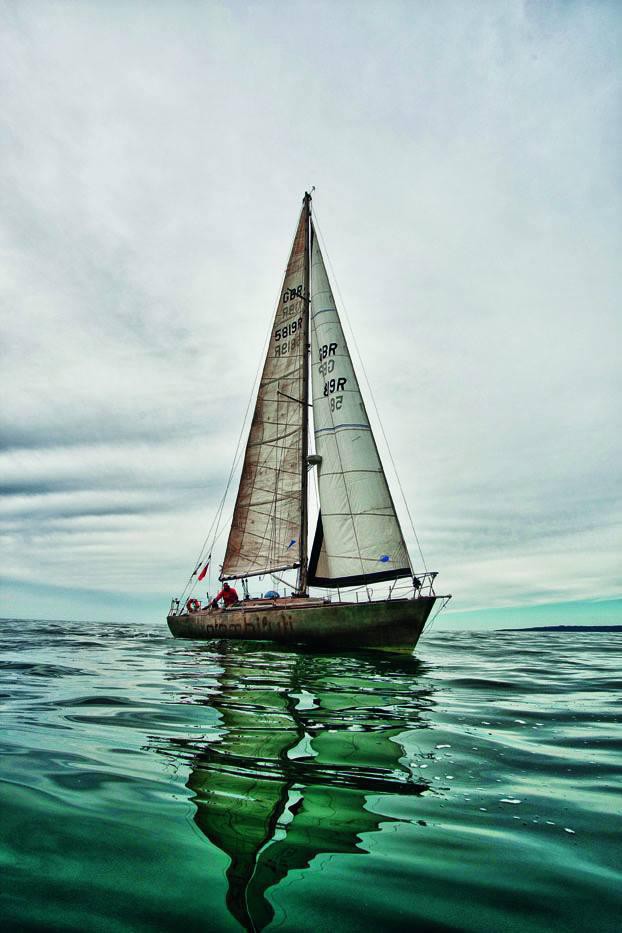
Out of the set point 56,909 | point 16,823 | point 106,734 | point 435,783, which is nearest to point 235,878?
point 56,909

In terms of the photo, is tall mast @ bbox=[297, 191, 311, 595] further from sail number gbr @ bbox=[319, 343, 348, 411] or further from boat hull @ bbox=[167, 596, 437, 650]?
boat hull @ bbox=[167, 596, 437, 650]

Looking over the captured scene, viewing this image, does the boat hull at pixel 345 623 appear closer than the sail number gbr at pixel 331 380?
Yes

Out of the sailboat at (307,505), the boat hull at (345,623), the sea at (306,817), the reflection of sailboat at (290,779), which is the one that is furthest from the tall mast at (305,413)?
the sea at (306,817)

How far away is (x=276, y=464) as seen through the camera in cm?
2361

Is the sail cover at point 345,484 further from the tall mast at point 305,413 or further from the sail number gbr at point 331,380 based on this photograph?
the tall mast at point 305,413

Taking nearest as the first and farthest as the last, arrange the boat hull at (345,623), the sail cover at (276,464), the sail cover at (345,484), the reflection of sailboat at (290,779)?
1. the reflection of sailboat at (290,779)
2. the boat hull at (345,623)
3. the sail cover at (345,484)
4. the sail cover at (276,464)

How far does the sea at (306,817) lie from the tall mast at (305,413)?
1460cm

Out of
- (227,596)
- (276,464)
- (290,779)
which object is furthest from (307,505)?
(290,779)

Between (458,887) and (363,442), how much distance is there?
58.8 feet

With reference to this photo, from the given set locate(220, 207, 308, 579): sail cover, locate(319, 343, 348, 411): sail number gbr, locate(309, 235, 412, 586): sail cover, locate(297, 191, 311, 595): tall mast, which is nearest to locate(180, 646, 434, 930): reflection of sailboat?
locate(309, 235, 412, 586): sail cover

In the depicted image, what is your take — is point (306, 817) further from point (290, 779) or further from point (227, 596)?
point (227, 596)

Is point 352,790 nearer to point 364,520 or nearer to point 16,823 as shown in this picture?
point 16,823

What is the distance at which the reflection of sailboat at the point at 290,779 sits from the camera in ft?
8.09

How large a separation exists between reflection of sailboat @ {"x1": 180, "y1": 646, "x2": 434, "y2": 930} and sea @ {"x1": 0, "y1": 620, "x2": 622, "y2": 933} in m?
0.02
